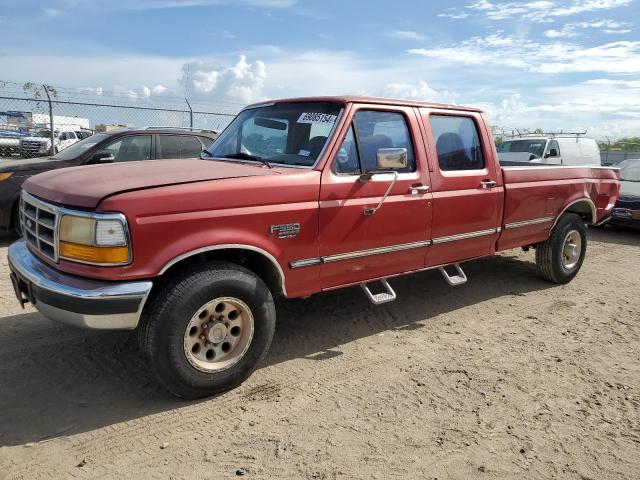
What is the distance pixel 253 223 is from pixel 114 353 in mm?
1651

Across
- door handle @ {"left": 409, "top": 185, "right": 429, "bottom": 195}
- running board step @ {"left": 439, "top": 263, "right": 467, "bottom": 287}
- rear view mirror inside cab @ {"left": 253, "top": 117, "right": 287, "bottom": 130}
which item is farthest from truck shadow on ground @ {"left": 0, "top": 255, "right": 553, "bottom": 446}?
rear view mirror inside cab @ {"left": 253, "top": 117, "right": 287, "bottom": 130}

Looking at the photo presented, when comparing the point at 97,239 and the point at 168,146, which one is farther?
the point at 168,146

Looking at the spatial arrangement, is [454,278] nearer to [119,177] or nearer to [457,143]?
[457,143]

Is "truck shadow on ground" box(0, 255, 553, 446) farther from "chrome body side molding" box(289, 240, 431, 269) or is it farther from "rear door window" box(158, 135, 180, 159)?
"rear door window" box(158, 135, 180, 159)

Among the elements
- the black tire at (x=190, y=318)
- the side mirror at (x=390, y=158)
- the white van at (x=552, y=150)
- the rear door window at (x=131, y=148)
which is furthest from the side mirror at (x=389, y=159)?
the white van at (x=552, y=150)

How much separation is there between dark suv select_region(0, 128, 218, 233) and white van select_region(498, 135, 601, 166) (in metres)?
8.16

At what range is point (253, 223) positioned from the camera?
3367mm

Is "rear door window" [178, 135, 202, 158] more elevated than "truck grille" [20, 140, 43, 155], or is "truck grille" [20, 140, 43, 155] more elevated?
"rear door window" [178, 135, 202, 158]

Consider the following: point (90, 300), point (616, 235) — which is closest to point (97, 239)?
point (90, 300)

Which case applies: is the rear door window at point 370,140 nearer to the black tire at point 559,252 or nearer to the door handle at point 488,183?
the door handle at point 488,183

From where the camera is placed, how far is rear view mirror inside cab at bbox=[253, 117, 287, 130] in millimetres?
4285

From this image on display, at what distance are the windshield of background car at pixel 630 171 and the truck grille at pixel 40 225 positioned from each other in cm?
1111

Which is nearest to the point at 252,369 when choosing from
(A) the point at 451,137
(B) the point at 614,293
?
(A) the point at 451,137

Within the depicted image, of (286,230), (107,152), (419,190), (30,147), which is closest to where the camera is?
(286,230)
